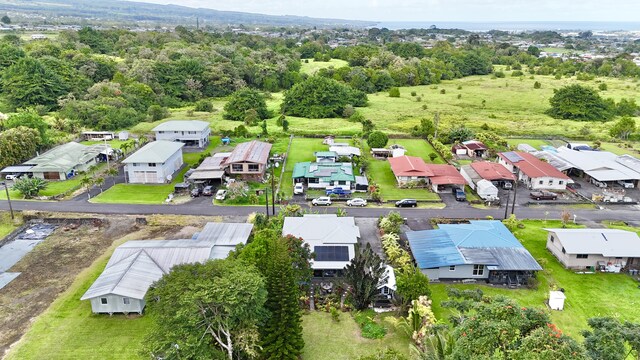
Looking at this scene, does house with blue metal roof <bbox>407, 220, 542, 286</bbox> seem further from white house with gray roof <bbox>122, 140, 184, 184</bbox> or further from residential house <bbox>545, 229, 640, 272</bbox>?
white house with gray roof <bbox>122, 140, 184, 184</bbox>

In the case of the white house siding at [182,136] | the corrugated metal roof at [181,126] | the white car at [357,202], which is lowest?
the white car at [357,202]

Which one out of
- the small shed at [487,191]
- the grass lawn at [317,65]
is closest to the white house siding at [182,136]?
the small shed at [487,191]

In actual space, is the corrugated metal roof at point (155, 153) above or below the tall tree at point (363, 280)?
above

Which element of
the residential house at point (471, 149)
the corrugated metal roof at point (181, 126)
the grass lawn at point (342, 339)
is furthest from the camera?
the corrugated metal roof at point (181, 126)

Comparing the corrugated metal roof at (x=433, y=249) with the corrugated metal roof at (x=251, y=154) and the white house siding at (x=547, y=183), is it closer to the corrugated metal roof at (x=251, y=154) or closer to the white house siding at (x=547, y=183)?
the white house siding at (x=547, y=183)

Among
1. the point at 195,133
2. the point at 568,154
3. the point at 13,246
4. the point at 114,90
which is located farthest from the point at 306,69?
the point at 13,246

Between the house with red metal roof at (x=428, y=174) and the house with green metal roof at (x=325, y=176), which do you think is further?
the house with green metal roof at (x=325, y=176)

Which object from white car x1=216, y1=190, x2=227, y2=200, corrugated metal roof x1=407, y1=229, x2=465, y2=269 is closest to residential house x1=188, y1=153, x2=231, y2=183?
white car x1=216, y1=190, x2=227, y2=200
